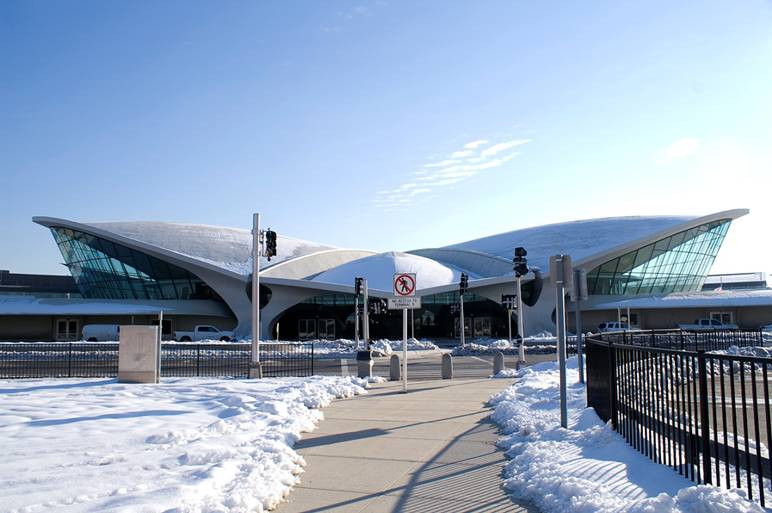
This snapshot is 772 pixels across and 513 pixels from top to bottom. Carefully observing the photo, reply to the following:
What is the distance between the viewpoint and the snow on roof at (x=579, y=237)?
6894 cm

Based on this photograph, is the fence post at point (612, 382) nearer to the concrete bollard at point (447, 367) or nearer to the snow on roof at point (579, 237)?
the concrete bollard at point (447, 367)

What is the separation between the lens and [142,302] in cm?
6562

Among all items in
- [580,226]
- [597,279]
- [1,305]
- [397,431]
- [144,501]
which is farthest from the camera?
[580,226]

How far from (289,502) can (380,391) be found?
10244 mm

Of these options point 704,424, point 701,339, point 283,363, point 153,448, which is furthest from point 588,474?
point 701,339

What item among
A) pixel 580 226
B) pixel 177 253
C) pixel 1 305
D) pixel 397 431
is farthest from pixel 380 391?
pixel 580 226

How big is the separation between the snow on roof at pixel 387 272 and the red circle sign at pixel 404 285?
44.0 meters

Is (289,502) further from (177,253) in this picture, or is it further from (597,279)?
(597,279)

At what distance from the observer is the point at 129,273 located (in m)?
67.3

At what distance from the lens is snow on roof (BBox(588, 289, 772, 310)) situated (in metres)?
62.7

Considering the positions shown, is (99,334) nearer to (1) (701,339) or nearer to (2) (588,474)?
(1) (701,339)

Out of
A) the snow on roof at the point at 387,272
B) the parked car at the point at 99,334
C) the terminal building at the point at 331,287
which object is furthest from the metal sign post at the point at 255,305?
the snow on roof at the point at 387,272

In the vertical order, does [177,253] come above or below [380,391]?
above

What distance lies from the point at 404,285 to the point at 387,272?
48947mm
